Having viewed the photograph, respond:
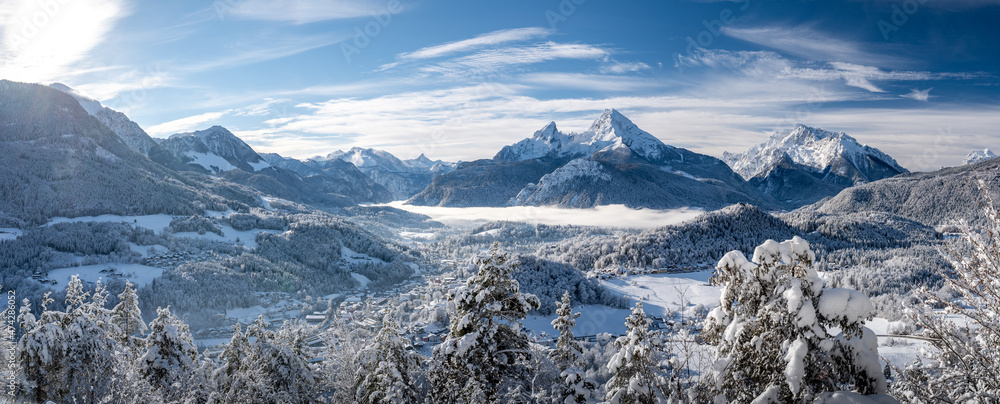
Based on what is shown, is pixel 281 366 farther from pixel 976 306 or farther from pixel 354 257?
pixel 354 257

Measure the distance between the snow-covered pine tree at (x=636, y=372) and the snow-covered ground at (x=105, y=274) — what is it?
8293 centimetres

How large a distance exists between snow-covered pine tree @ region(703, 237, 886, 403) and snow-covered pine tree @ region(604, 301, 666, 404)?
2.32 meters

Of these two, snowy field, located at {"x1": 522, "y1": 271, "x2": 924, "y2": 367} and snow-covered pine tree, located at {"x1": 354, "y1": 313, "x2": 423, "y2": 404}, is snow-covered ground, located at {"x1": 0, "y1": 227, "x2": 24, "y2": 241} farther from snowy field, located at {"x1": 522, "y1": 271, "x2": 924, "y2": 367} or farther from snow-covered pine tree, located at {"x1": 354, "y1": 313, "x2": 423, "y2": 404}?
snow-covered pine tree, located at {"x1": 354, "y1": 313, "x2": 423, "y2": 404}

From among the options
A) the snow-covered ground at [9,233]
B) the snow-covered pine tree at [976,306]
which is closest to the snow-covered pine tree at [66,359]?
the snow-covered pine tree at [976,306]

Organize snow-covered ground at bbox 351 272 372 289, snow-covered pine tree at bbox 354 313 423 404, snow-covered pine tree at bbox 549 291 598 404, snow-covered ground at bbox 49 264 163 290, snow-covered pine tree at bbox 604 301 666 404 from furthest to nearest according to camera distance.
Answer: snow-covered ground at bbox 351 272 372 289, snow-covered ground at bbox 49 264 163 290, snow-covered pine tree at bbox 549 291 598 404, snow-covered pine tree at bbox 354 313 423 404, snow-covered pine tree at bbox 604 301 666 404

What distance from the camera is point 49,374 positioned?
48.5 ft

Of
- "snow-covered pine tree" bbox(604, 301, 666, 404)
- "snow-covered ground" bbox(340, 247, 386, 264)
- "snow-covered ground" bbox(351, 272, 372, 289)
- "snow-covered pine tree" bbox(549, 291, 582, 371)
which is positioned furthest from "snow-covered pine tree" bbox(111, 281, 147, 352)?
"snow-covered ground" bbox(340, 247, 386, 264)

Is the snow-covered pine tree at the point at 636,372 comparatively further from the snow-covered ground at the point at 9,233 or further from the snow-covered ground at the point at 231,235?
the snow-covered ground at the point at 9,233

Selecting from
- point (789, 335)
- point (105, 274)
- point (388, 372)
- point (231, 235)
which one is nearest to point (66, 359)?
point (388, 372)

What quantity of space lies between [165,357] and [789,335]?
21.6 m

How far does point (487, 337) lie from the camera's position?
1404 centimetres

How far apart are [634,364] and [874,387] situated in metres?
5.49

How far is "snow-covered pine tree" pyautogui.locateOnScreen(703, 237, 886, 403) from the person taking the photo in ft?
25.8

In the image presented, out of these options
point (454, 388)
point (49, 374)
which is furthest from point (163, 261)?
point (454, 388)
